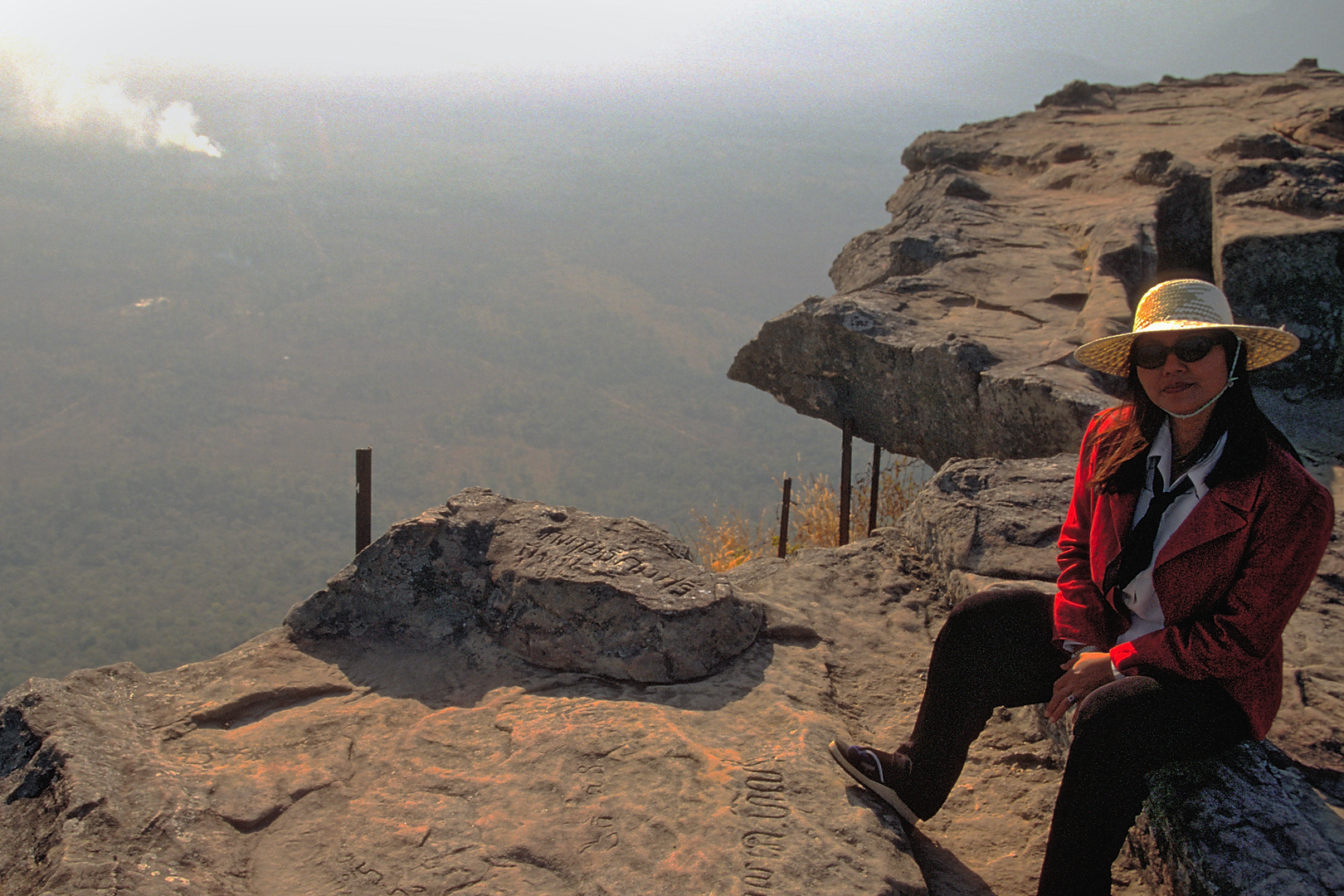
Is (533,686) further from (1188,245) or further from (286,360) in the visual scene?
(286,360)

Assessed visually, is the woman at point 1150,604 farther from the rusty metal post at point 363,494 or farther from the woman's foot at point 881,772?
the rusty metal post at point 363,494

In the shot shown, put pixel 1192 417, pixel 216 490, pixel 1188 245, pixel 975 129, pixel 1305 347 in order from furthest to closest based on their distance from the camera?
pixel 216 490
pixel 975 129
pixel 1188 245
pixel 1305 347
pixel 1192 417

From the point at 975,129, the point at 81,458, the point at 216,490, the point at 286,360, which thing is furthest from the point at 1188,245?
the point at 286,360

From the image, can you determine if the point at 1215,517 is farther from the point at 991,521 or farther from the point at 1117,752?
the point at 991,521

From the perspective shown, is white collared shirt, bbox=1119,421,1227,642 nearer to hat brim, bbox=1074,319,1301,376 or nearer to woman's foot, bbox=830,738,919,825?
hat brim, bbox=1074,319,1301,376

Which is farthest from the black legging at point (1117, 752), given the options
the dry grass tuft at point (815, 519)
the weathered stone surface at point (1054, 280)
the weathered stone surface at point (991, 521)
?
the dry grass tuft at point (815, 519)

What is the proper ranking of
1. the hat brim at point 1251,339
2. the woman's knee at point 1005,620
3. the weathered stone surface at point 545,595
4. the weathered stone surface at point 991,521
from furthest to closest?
the weathered stone surface at point 991,521
the weathered stone surface at point 545,595
the woman's knee at point 1005,620
the hat brim at point 1251,339

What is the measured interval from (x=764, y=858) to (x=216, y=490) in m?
104

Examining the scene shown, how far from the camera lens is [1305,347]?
5.07 m

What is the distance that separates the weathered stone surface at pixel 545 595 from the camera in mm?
2965

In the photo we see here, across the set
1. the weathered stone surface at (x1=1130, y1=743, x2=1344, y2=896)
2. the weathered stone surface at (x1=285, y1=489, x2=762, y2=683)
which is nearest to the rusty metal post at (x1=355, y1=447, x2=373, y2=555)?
the weathered stone surface at (x1=285, y1=489, x2=762, y2=683)

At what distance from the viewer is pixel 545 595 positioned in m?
3.09

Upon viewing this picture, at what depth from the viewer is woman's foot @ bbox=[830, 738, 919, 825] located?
221 cm

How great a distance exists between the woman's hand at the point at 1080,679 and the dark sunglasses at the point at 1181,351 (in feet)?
2.14
